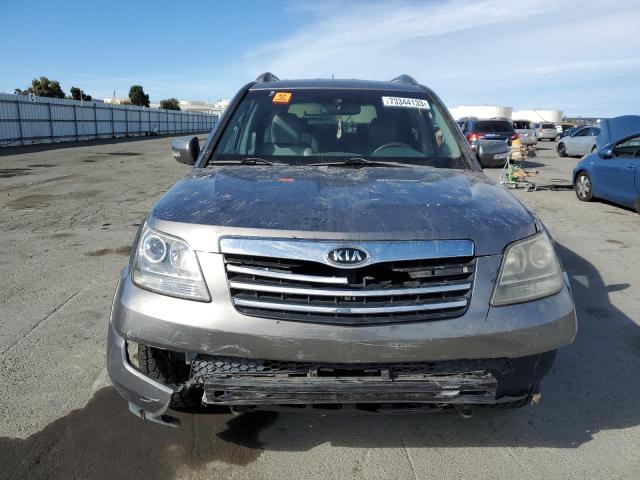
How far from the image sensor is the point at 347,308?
2105mm

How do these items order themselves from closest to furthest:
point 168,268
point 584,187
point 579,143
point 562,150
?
point 168,268
point 584,187
point 579,143
point 562,150

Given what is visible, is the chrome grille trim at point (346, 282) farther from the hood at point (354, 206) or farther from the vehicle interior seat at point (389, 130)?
the vehicle interior seat at point (389, 130)

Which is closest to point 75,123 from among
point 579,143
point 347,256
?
point 579,143

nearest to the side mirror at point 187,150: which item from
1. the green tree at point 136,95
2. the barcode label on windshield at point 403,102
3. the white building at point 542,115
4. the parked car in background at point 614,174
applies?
the barcode label on windshield at point 403,102

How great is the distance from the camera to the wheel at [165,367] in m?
2.27

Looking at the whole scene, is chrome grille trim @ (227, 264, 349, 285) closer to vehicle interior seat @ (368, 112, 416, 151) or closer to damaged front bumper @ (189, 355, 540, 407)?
damaged front bumper @ (189, 355, 540, 407)

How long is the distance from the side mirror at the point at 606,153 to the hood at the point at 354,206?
9.14 metres

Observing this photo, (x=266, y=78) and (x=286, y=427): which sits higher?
(x=266, y=78)

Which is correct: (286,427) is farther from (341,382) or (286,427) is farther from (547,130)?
(547,130)

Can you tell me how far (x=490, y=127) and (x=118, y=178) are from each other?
559 inches

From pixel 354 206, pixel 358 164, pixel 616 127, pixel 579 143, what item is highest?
pixel 616 127

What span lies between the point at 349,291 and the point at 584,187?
11072 mm

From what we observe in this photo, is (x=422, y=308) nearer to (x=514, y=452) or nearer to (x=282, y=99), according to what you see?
(x=514, y=452)

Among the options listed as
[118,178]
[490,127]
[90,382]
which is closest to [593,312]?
[90,382]
